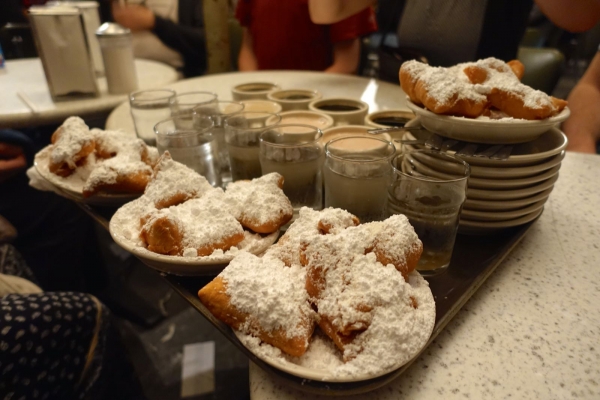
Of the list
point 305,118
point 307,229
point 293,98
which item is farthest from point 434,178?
point 293,98

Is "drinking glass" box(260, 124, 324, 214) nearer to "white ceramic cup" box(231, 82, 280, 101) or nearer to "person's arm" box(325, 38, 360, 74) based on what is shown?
"white ceramic cup" box(231, 82, 280, 101)

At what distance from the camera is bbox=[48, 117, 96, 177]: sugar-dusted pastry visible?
983 mm

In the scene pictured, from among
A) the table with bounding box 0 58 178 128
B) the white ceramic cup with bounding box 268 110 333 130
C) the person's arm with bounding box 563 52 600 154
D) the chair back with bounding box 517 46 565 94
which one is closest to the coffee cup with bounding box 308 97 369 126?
the white ceramic cup with bounding box 268 110 333 130

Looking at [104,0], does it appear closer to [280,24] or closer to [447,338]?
[280,24]

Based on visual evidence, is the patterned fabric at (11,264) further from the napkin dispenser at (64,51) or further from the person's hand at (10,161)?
the napkin dispenser at (64,51)

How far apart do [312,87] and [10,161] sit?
1350mm

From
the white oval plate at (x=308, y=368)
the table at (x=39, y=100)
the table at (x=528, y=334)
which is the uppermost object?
the white oval plate at (x=308, y=368)

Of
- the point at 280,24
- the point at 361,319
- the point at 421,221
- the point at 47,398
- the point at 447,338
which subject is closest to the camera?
the point at 361,319

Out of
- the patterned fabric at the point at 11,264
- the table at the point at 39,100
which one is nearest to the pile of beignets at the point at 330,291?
the patterned fabric at the point at 11,264

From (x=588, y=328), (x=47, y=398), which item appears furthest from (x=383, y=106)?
(x=47, y=398)

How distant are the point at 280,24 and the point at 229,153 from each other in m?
1.68

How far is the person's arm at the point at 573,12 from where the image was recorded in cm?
115

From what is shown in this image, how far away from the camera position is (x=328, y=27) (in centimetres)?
244

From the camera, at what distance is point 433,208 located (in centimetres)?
72
